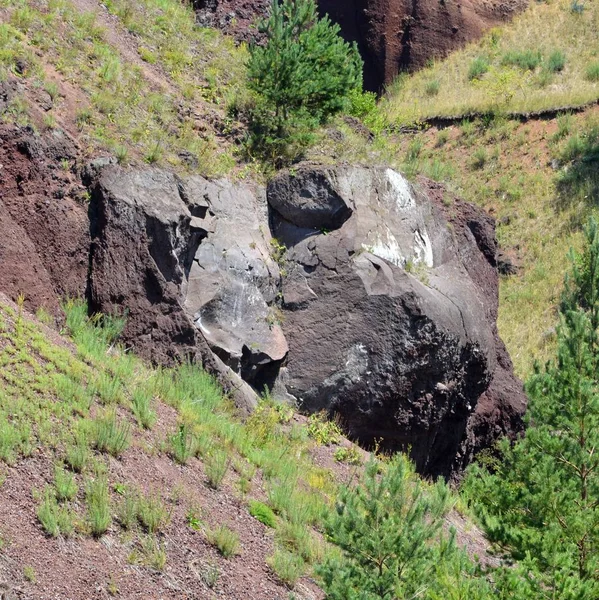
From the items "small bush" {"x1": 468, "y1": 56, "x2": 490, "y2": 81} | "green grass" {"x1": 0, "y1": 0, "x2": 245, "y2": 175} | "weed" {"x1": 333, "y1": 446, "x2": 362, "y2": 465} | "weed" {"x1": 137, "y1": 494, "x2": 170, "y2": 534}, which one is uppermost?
"small bush" {"x1": 468, "y1": 56, "x2": 490, "y2": 81}

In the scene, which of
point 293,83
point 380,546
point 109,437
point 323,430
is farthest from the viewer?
point 293,83

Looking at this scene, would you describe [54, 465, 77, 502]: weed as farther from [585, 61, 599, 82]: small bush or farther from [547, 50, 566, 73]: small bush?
[547, 50, 566, 73]: small bush

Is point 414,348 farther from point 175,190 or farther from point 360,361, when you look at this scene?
point 175,190

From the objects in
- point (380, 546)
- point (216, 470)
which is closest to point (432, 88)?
point (216, 470)

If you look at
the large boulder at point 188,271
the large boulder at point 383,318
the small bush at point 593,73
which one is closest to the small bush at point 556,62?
the small bush at point 593,73

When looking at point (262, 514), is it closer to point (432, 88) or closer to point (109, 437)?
point (109, 437)

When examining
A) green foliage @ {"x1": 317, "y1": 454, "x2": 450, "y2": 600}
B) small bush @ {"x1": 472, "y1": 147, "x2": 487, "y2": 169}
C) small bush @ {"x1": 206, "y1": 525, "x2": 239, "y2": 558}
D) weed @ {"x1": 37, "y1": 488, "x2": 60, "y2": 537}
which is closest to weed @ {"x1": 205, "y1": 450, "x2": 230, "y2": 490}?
small bush @ {"x1": 206, "y1": 525, "x2": 239, "y2": 558}
